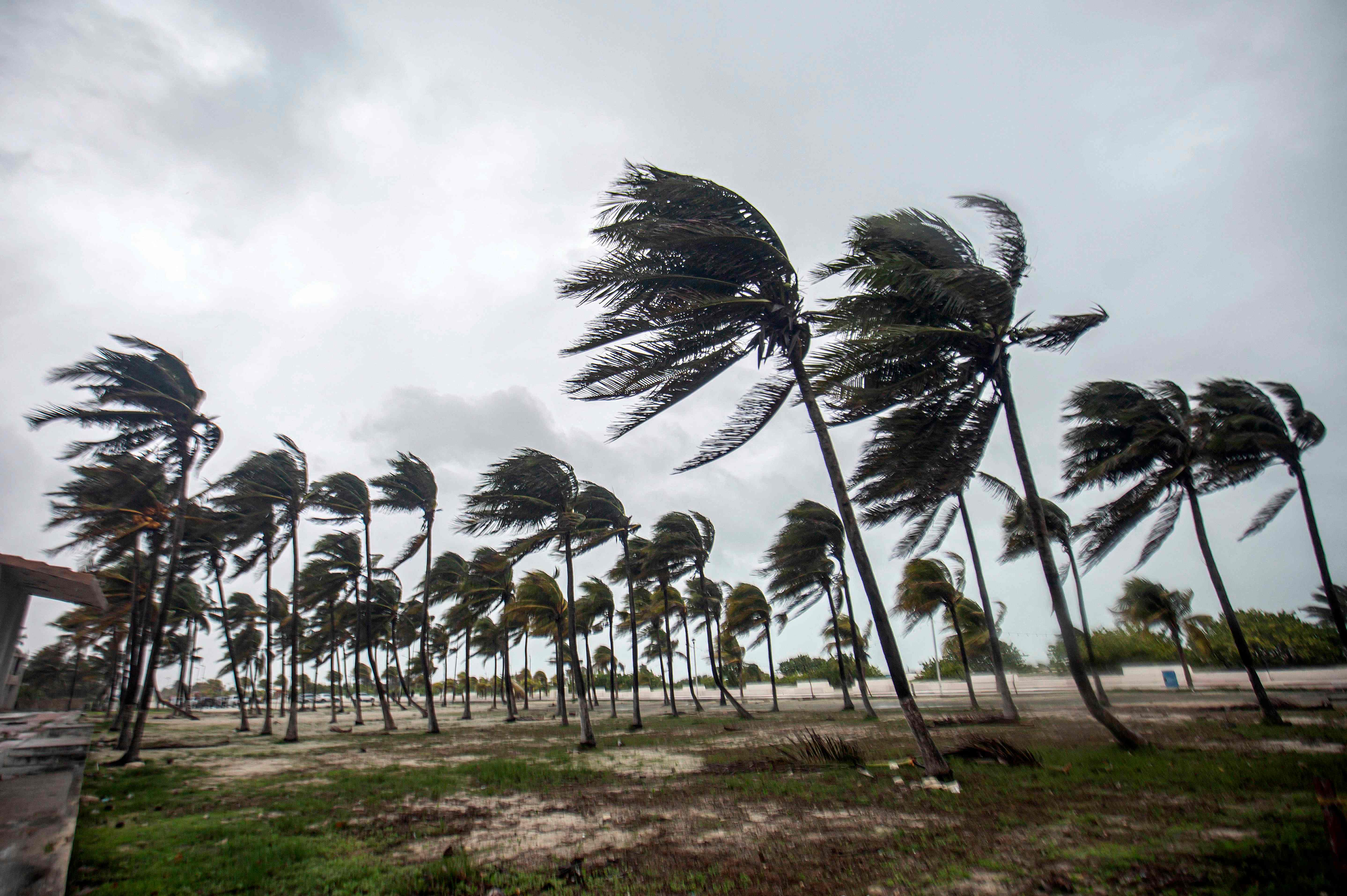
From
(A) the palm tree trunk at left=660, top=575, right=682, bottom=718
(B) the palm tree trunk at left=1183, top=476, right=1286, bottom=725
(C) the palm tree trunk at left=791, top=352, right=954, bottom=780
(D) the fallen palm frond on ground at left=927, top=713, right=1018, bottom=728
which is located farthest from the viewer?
(A) the palm tree trunk at left=660, top=575, right=682, bottom=718

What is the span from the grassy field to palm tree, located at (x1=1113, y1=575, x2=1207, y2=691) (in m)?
19.4

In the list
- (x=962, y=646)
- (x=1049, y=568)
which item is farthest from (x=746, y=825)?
(x=962, y=646)

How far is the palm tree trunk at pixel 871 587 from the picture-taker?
28.0 ft

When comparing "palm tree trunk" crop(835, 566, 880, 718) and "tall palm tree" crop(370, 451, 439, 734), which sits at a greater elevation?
"tall palm tree" crop(370, 451, 439, 734)

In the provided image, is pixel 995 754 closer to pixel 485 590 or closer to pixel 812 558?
pixel 812 558

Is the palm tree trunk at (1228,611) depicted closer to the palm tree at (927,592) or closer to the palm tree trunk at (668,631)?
the palm tree at (927,592)

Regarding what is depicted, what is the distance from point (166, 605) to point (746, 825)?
53.2 feet

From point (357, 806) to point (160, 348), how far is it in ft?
48.0

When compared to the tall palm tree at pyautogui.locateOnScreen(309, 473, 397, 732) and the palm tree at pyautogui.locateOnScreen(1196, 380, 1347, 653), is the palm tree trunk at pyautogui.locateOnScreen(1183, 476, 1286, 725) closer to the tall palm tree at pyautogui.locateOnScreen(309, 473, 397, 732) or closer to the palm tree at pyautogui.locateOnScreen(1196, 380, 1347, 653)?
the palm tree at pyautogui.locateOnScreen(1196, 380, 1347, 653)

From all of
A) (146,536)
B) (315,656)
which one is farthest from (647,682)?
(146,536)

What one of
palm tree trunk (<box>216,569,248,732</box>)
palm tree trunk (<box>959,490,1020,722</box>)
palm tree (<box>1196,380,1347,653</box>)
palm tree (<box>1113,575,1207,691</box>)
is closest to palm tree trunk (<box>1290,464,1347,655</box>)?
palm tree (<box>1196,380,1347,653</box>)

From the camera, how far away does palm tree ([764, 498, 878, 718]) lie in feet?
79.4

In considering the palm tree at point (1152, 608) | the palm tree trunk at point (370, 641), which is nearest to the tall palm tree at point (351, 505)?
the palm tree trunk at point (370, 641)

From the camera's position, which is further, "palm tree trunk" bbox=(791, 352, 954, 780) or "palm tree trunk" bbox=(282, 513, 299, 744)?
"palm tree trunk" bbox=(282, 513, 299, 744)
